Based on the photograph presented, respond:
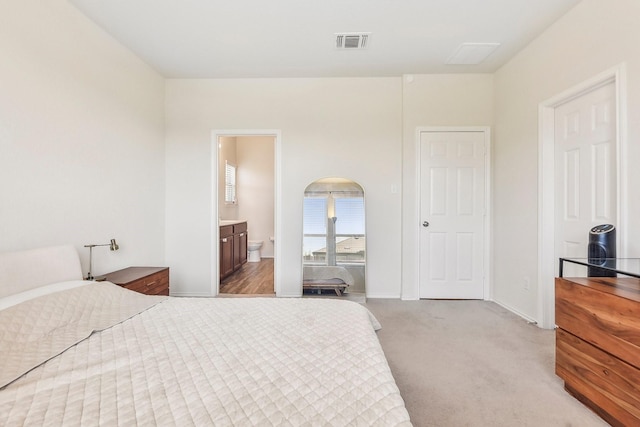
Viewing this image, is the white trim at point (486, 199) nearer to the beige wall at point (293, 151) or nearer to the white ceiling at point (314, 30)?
the beige wall at point (293, 151)

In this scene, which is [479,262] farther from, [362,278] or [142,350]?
[142,350]

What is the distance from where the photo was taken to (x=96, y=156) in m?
2.44

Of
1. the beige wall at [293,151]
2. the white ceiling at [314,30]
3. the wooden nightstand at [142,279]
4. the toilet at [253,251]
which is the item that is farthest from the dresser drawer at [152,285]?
the toilet at [253,251]

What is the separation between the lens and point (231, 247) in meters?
4.38

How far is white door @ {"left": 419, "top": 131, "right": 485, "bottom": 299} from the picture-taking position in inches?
132

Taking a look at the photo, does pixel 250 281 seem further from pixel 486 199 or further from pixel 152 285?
pixel 486 199

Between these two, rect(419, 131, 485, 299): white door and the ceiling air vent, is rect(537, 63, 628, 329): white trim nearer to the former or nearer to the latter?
rect(419, 131, 485, 299): white door

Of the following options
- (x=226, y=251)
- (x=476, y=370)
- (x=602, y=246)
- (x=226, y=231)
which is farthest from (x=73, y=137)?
(x=602, y=246)

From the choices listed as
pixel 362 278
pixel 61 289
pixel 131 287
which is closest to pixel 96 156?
pixel 131 287

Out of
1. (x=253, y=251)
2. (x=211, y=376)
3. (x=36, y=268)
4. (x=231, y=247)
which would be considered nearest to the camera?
(x=211, y=376)

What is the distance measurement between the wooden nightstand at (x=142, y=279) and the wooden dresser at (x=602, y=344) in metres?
3.09

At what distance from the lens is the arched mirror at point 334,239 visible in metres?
3.34

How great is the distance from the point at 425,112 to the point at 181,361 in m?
3.47

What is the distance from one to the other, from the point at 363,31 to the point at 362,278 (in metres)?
2.59
